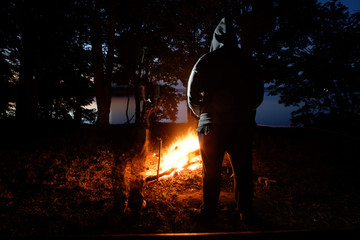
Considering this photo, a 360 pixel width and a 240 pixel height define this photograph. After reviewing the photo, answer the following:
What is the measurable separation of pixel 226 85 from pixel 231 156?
1132 mm

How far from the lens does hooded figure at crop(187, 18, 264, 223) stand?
126 inches

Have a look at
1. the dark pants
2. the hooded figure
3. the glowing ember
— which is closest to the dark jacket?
the hooded figure

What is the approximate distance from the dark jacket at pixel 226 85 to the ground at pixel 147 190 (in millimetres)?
1867

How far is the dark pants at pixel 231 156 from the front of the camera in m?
3.22

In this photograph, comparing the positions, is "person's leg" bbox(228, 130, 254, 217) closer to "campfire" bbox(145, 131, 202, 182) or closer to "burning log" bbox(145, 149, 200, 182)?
"burning log" bbox(145, 149, 200, 182)

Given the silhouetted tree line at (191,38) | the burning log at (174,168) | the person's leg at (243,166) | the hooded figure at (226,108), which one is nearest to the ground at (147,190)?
the burning log at (174,168)

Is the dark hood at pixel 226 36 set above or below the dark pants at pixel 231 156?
above

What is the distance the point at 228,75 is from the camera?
3211mm

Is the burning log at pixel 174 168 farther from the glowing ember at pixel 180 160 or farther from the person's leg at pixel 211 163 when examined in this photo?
the person's leg at pixel 211 163

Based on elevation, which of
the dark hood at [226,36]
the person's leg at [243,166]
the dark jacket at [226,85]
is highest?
the dark hood at [226,36]

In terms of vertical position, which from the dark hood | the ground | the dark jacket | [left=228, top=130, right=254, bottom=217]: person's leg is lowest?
the ground

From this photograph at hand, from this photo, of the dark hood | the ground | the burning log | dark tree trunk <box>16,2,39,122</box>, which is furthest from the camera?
dark tree trunk <box>16,2,39,122</box>

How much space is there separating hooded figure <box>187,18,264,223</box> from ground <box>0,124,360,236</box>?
32.3 inches

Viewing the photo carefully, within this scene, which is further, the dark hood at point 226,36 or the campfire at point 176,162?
the campfire at point 176,162
